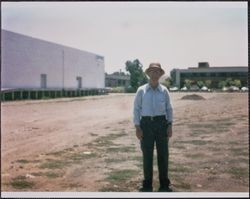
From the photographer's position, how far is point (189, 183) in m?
5.86

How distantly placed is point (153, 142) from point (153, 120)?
0.32m

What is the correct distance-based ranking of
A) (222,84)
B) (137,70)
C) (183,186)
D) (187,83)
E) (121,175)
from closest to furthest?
(183,186) → (121,175) → (137,70) → (222,84) → (187,83)

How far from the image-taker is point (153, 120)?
5461mm

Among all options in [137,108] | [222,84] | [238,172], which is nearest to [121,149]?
[238,172]

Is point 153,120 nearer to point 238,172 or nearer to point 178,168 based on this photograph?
point 178,168

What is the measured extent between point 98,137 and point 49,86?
945 inches

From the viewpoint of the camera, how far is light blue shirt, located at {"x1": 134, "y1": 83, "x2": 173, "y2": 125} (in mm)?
5473

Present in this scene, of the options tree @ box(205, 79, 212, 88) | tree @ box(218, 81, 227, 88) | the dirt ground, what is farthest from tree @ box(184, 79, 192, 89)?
the dirt ground

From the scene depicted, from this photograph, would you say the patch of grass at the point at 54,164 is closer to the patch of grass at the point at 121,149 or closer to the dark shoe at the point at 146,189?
the patch of grass at the point at 121,149

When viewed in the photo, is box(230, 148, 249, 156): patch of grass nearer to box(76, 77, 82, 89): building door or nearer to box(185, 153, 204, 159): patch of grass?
box(185, 153, 204, 159): patch of grass

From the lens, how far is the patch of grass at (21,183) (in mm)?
5684

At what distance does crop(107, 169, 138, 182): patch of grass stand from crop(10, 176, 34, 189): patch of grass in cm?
117

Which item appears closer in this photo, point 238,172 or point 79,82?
point 238,172

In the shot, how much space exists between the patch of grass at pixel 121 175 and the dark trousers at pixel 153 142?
2.00 ft
